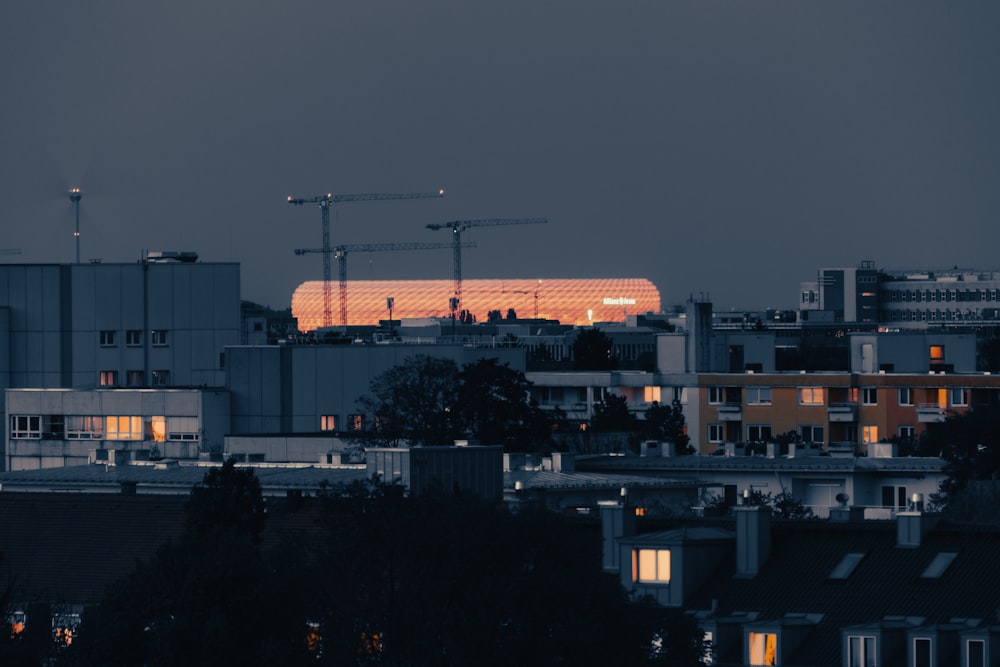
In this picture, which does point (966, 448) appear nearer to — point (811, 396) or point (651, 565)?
point (651, 565)

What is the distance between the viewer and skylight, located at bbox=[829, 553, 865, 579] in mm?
53938

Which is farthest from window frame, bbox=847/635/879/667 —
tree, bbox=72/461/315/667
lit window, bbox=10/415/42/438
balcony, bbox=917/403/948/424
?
balcony, bbox=917/403/948/424

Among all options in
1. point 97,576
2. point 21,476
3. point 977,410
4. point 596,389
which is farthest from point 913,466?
point 596,389

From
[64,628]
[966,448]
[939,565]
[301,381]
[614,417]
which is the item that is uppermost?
[301,381]

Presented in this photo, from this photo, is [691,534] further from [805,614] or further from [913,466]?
[913,466]

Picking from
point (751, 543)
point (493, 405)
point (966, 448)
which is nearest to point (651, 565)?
point (751, 543)

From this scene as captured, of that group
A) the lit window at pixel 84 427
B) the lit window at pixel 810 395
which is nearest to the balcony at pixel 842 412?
the lit window at pixel 810 395

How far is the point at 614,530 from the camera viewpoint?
188 feet

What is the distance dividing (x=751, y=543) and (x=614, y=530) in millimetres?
3233

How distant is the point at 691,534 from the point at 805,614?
5.02m

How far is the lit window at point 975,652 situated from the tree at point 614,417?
83.1m

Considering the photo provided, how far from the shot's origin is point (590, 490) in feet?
270

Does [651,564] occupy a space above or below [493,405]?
below

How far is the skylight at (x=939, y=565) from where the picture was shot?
174ft
